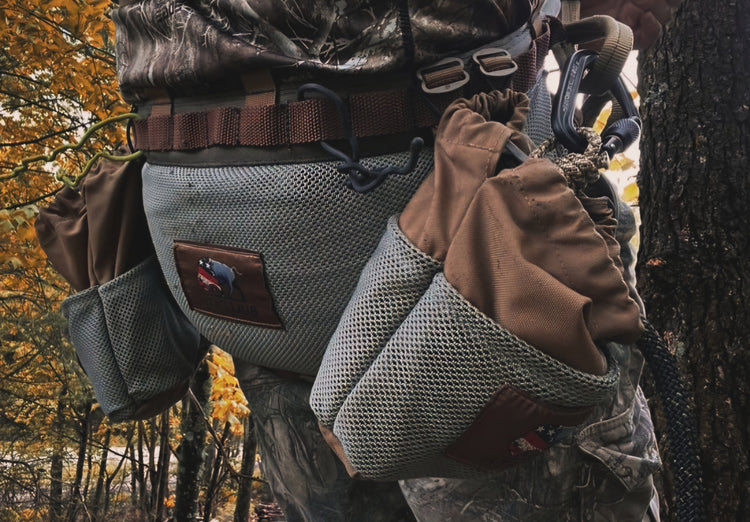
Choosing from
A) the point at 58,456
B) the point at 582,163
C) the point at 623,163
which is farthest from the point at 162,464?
the point at 582,163

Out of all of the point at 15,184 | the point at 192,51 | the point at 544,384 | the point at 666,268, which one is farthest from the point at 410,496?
the point at 15,184

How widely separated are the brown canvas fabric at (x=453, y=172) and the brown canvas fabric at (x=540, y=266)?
5 cm

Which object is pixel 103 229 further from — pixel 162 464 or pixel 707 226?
pixel 162 464

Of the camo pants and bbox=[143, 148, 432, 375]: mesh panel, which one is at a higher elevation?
bbox=[143, 148, 432, 375]: mesh panel

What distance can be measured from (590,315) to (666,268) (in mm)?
2149

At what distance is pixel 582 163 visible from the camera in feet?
3.10

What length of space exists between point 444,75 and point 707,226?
206 centimetres

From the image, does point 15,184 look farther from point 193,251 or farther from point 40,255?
point 193,251

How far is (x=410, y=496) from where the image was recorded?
126 centimetres

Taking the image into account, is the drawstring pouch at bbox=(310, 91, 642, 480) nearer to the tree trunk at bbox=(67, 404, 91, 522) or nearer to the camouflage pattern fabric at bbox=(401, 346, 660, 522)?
the camouflage pattern fabric at bbox=(401, 346, 660, 522)

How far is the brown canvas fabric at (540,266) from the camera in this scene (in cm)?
84

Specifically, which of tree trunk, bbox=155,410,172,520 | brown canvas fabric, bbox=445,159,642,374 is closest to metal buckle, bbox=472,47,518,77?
brown canvas fabric, bbox=445,159,642,374

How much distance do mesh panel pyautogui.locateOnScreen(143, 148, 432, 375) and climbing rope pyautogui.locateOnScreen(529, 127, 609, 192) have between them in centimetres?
21

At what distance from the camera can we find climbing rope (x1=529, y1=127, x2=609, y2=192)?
0.94 meters
